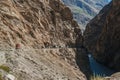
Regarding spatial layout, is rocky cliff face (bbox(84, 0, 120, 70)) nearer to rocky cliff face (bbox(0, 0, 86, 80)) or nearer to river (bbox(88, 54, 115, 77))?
river (bbox(88, 54, 115, 77))

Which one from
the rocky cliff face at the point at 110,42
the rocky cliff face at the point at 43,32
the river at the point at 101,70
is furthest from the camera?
the rocky cliff face at the point at 110,42

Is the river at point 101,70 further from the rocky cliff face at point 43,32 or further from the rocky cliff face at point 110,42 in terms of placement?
the rocky cliff face at point 43,32

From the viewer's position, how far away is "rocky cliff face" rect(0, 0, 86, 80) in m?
43.2

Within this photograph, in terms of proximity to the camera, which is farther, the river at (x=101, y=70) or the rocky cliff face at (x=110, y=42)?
the rocky cliff face at (x=110, y=42)

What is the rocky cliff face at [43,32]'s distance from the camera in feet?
142

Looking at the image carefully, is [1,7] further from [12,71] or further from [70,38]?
[12,71]

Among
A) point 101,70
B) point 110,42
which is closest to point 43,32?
point 101,70

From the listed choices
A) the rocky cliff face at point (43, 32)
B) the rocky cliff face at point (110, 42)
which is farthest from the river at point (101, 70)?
the rocky cliff face at point (43, 32)

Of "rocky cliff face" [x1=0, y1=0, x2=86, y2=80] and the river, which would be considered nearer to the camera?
"rocky cliff face" [x1=0, y1=0, x2=86, y2=80]

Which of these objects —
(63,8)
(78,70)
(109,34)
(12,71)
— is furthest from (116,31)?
(12,71)

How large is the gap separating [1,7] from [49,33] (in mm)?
13558

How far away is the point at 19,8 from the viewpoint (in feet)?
165

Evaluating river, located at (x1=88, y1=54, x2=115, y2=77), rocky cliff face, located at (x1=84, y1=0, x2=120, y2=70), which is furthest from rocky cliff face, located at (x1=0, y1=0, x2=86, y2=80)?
rocky cliff face, located at (x1=84, y1=0, x2=120, y2=70)

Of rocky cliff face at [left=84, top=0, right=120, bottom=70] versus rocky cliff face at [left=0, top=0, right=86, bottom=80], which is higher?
rocky cliff face at [left=0, top=0, right=86, bottom=80]
